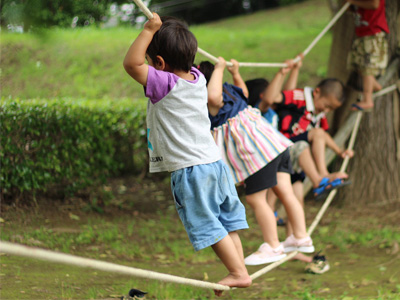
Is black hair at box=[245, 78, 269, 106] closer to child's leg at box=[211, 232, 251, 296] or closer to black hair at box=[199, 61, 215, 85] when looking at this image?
black hair at box=[199, 61, 215, 85]

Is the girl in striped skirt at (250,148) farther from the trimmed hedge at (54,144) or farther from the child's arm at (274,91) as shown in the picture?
the trimmed hedge at (54,144)

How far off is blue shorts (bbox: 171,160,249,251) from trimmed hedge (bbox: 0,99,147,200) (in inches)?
100

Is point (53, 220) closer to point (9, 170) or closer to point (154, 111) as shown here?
point (9, 170)

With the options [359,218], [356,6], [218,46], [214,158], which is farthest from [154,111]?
[218,46]

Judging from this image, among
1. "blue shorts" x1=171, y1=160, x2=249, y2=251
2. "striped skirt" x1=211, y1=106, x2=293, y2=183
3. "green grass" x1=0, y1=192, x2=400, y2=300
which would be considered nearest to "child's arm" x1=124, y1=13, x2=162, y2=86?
"blue shorts" x1=171, y1=160, x2=249, y2=251

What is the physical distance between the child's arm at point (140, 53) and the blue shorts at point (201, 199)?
531 millimetres

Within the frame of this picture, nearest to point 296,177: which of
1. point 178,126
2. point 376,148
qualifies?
point 376,148

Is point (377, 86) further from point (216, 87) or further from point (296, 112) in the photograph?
point (216, 87)

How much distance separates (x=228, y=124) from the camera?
10.4 ft

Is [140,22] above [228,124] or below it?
below

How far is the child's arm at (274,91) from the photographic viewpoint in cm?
378

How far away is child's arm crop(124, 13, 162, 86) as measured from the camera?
2.20 m

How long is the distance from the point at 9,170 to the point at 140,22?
42.6 feet

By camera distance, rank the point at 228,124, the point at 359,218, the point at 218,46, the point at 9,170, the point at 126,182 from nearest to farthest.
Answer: the point at 228,124
the point at 9,170
the point at 359,218
the point at 126,182
the point at 218,46
